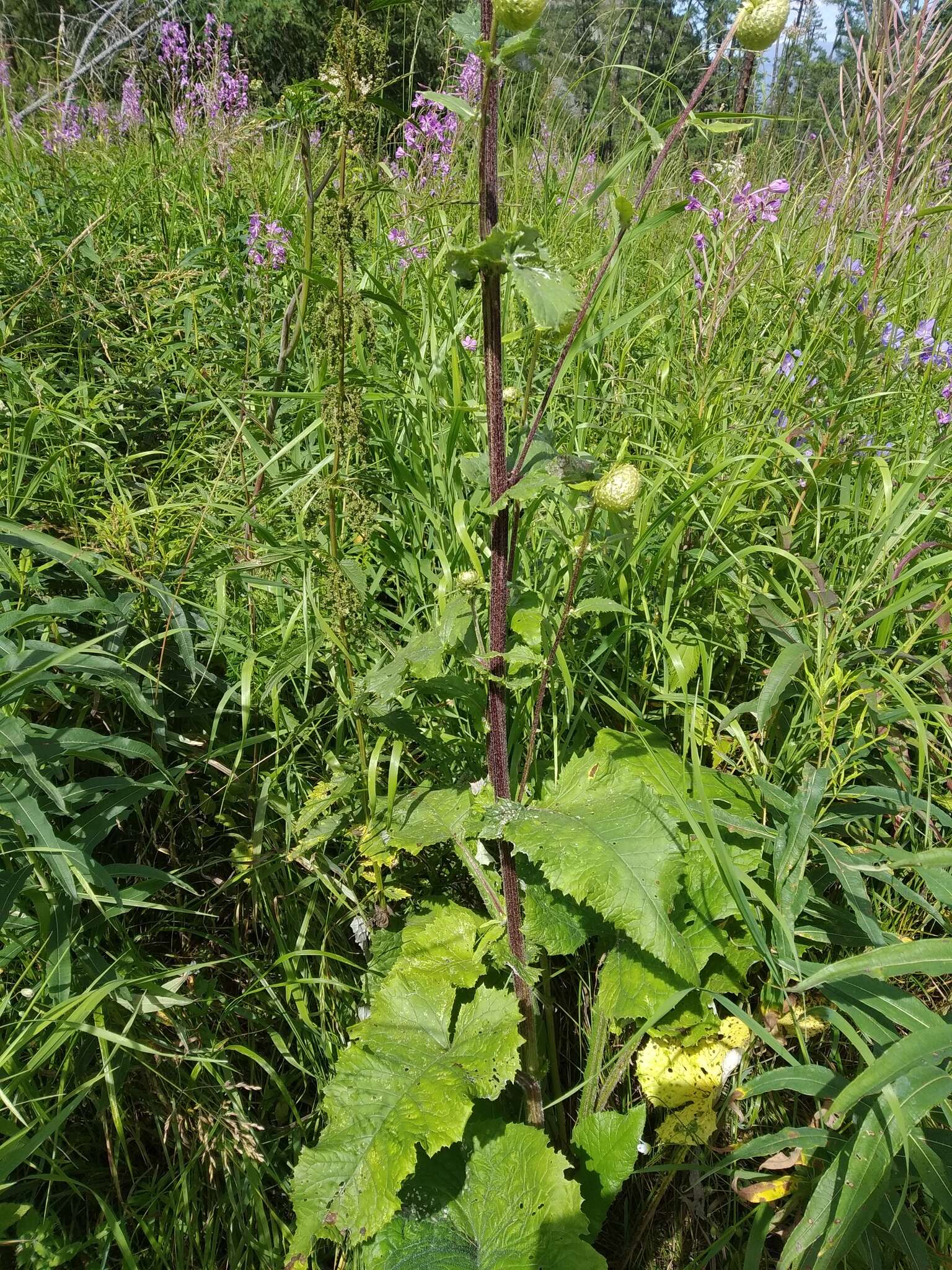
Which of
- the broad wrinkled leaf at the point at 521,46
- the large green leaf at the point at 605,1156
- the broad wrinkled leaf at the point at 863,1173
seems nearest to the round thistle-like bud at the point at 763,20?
the broad wrinkled leaf at the point at 521,46

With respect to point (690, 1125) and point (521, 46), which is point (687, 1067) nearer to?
point (690, 1125)

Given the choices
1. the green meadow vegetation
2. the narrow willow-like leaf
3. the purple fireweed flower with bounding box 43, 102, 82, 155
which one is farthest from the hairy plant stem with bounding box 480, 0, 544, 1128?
the purple fireweed flower with bounding box 43, 102, 82, 155

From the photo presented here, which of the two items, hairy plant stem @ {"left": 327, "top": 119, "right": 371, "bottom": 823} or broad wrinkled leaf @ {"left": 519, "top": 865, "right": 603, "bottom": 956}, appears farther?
broad wrinkled leaf @ {"left": 519, "top": 865, "right": 603, "bottom": 956}

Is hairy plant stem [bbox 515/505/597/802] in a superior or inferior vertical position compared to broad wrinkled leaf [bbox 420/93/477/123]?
inferior

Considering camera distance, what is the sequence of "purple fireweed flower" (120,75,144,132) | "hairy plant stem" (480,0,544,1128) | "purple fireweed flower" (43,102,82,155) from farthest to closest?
"purple fireweed flower" (120,75,144,132) < "purple fireweed flower" (43,102,82,155) < "hairy plant stem" (480,0,544,1128)

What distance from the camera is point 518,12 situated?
0.82m

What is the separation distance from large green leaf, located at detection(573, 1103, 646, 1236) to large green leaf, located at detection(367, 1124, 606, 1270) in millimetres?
54

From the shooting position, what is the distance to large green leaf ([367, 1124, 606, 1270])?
1.17 metres

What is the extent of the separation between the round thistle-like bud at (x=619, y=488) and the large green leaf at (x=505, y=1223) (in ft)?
3.26

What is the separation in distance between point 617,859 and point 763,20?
1.07 metres

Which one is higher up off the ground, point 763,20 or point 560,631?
point 763,20

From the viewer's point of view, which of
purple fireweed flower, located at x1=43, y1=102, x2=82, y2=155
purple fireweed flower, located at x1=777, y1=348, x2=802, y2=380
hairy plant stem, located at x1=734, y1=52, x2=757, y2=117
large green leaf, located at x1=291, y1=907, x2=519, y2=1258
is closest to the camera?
large green leaf, located at x1=291, y1=907, x2=519, y2=1258

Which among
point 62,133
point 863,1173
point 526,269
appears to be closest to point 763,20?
point 526,269

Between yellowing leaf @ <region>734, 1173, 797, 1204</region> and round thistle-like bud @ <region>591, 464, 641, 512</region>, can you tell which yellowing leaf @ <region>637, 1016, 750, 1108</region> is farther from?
round thistle-like bud @ <region>591, 464, 641, 512</region>
